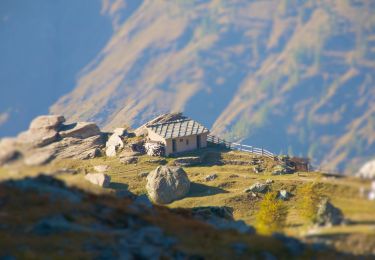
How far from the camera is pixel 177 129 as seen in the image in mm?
110938

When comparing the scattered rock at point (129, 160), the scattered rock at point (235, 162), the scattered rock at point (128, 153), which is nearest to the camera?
the scattered rock at point (235, 162)

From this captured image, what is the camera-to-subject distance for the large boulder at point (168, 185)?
9494 cm

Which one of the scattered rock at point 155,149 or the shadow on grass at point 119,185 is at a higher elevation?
the scattered rock at point 155,149

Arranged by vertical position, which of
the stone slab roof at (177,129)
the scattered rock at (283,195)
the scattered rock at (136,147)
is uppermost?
the stone slab roof at (177,129)

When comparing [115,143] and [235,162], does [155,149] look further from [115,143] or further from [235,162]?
[235,162]

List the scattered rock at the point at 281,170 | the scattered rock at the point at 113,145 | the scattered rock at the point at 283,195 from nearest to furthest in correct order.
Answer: the scattered rock at the point at 283,195 → the scattered rock at the point at 281,170 → the scattered rock at the point at 113,145

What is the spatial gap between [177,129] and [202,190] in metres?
16.4

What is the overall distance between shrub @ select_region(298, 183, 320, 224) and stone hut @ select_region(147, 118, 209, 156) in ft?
80.6

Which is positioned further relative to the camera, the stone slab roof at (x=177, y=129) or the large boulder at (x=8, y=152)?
the stone slab roof at (x=177, y=129)

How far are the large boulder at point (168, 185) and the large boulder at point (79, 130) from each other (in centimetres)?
1647

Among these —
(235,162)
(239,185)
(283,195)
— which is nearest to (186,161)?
(235,162)

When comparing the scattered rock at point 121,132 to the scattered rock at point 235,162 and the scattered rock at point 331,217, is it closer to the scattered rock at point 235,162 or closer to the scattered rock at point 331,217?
the scattered rock at point 235,162

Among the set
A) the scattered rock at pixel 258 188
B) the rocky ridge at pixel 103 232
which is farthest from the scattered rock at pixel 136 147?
the rocky ridge at pixel 103 232

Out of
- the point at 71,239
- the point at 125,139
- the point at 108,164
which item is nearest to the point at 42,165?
the point at 71,239
